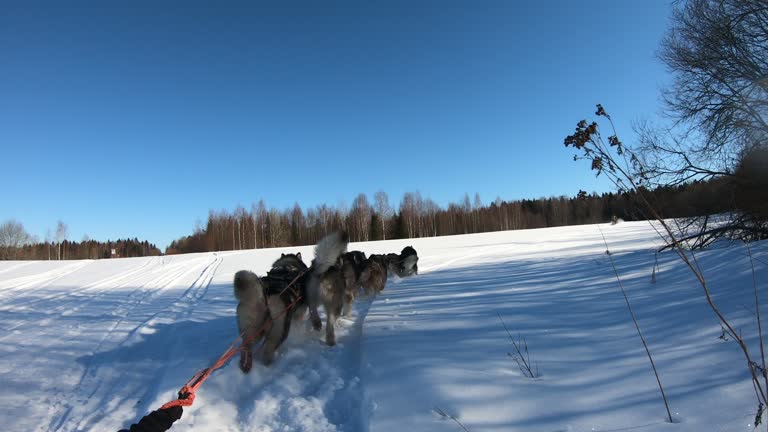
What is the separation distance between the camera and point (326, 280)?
494 centimetres

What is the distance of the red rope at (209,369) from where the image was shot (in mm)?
2327

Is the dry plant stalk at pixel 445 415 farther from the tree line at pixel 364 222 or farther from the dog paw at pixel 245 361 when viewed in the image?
the tree line at pixel 364 222

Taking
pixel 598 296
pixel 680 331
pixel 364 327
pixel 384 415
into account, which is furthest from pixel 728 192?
pixel 384 415

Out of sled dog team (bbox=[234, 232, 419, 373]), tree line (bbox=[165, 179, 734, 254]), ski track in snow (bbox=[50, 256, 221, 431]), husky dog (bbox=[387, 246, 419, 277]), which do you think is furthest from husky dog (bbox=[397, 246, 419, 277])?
tree line (bbox=[165, 179, 734, 254])

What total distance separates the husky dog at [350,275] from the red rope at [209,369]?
1143mm

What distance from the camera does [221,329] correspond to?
5258 mm

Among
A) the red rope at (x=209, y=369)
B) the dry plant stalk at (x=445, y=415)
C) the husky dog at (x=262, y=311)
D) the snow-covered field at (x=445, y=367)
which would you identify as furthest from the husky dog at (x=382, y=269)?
the dry plant stalk at (x=445, y=415)

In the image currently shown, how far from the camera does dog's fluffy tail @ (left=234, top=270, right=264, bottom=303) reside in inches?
144

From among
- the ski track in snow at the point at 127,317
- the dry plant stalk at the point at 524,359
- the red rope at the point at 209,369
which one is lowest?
the ski track in snow at the point at 127,317

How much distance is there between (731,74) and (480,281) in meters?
7.07

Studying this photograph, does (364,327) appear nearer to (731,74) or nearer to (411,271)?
(411,271)

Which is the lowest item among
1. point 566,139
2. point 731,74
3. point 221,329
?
point 221,329

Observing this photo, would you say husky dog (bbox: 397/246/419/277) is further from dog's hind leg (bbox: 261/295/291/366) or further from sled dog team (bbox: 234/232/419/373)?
dog's hind leg (bbox: 261/295/291/366)

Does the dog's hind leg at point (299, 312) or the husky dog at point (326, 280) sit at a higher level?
the husky dog at point (326, 280)
